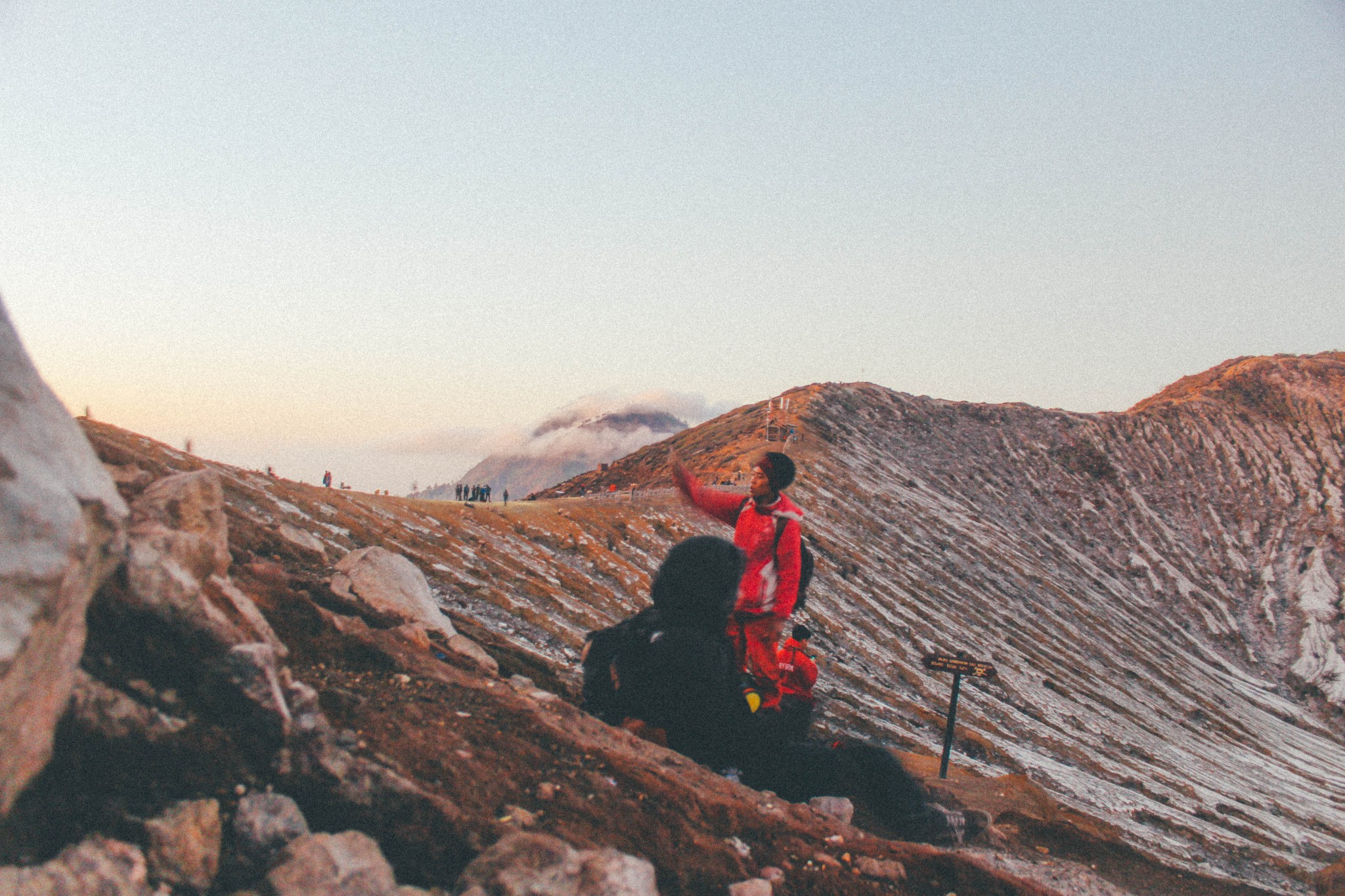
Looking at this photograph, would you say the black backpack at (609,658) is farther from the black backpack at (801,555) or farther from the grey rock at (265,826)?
the grey rock at (265,826)

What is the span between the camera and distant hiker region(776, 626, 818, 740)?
938 centimetres

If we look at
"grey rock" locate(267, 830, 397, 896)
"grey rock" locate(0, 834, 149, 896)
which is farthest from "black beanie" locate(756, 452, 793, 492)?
"grey rock" locate(0, 834, 149, 896)

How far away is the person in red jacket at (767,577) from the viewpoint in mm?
9344

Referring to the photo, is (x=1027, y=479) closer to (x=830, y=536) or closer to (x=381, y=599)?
(x=830, y=536)

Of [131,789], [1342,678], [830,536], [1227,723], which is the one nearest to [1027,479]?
[1342,678]

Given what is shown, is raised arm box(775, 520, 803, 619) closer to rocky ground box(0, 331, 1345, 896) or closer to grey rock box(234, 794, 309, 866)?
rocky ground box(0, 331, 1345, 896)

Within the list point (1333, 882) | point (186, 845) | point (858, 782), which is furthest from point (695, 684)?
point (1333, 882)

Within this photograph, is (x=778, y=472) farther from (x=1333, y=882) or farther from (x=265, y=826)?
(x=1333, y=882)

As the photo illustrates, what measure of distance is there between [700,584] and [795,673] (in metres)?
2.06

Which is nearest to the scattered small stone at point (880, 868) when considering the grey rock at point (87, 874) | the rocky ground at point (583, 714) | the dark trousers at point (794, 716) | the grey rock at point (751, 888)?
the rocky ground at point (583, 714)

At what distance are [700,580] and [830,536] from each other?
29078 millimetres

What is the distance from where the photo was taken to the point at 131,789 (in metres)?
4.96

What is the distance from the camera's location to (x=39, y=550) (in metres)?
4.25

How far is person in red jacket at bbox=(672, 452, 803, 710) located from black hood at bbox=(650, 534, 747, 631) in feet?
2.82
